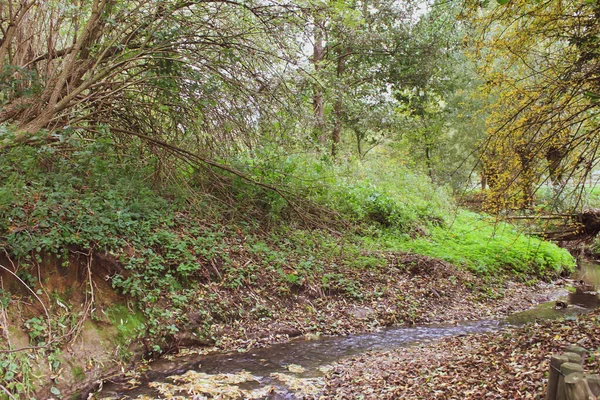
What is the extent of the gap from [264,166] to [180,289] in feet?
9.29

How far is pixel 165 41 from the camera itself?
19.9 feet

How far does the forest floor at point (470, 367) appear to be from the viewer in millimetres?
3740

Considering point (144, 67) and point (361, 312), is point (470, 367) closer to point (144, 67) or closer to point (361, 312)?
point (361, 312)

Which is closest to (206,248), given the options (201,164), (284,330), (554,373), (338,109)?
(201,164)

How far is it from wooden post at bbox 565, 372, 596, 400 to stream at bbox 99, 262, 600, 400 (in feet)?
8.55

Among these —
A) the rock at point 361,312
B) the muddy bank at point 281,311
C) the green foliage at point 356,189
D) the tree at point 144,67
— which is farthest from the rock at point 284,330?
the tree at point 144,67

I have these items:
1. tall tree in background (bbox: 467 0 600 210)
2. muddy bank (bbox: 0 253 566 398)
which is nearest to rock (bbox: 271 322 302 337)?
muddy bank (bbox: 0 253 566 398)

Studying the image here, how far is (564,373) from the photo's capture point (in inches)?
104

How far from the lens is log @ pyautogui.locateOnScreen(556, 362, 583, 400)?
2.63 meters

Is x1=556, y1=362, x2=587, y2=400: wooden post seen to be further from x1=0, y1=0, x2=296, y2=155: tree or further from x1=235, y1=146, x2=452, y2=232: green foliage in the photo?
x1=0, y1=0, x2=296, y2=155: tree

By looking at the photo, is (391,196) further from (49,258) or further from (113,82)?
(49,258)

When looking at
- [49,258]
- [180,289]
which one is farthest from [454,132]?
[49,258]

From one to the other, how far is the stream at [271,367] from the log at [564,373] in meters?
2.51

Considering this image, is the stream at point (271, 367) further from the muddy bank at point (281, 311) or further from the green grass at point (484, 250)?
the green grass at point (484, 250)
